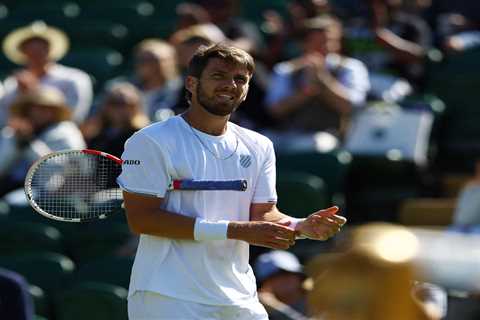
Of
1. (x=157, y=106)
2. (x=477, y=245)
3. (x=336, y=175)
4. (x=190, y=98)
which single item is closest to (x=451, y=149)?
(x=336, y=175)

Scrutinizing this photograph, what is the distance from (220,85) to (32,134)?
4917mm

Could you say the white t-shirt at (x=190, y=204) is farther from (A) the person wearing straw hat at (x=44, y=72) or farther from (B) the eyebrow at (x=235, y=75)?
(A) the person wearing straw hat at (x=44, y=72)

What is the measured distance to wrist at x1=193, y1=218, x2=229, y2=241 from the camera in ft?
13.0

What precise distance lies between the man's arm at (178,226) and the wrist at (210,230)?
12mm

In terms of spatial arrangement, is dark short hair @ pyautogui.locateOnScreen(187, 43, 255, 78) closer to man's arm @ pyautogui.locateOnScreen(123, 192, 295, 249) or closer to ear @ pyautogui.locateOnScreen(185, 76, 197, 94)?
ear @ pyautogui.locateOnScreen(185, 76, 197, 94)

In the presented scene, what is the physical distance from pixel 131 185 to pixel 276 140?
476cm

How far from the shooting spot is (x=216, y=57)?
408 cm

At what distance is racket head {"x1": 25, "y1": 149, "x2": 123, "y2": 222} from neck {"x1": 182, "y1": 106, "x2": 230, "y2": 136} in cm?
33

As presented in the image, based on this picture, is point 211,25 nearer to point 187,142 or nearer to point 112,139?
point 112,139

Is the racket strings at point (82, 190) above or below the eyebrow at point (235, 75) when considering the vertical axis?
below

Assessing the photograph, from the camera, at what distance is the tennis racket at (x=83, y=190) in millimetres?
4305

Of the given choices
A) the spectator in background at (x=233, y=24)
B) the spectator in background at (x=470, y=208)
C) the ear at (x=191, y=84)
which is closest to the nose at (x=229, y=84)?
the ear at (x=191, y=84)

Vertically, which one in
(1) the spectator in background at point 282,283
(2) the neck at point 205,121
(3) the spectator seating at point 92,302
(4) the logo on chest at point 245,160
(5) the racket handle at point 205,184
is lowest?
(3) the spectator seating at point 92,302

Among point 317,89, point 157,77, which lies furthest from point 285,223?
point 157,77
